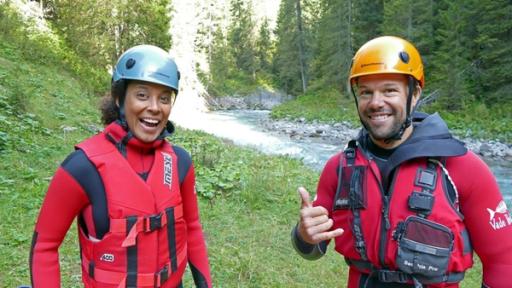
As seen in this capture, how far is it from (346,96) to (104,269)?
3022 cm

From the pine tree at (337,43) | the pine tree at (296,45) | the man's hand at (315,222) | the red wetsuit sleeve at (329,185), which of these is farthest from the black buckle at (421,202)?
the pine tree at (296,45)

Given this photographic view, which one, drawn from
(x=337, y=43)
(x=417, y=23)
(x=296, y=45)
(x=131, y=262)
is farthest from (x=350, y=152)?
(x=296, y=45)

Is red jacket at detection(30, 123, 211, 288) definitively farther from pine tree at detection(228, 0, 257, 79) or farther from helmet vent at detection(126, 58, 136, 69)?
pine tree at detection(228, 0, 257, 79)

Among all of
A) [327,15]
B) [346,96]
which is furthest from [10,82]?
[327,15]

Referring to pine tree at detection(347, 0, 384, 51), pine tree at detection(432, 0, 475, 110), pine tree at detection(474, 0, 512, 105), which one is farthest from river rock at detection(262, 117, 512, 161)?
pine tree at detection(347, 0, 384, 51)

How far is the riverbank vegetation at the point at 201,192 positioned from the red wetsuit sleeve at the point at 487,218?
10.3ft

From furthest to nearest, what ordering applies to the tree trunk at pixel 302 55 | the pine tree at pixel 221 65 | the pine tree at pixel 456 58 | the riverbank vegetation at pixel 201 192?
the pine tree at pixel 221 65, the tree trunk at pixel 302 55, the pine tree at pixel 456 58, the riverbank vegetation at pixel 201 192

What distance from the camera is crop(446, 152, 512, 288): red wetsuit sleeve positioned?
180cm

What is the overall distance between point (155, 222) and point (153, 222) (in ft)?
0.04

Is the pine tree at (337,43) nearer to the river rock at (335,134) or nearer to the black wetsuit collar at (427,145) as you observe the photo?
the river rock at (335,134)

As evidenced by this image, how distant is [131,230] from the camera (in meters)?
1.94

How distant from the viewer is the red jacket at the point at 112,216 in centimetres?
189

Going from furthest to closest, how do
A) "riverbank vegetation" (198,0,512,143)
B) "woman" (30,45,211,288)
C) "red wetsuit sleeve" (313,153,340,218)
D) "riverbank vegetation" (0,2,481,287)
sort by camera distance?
1. "riverbank vegetation" (198,0,512,143)
2. "riverbank vegetation" (0,2,481,287)
3. "red wetsuit sleeve" (313,153,340,218)
4. "woman" (30,45,211,288)

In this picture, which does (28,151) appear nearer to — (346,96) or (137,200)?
(137,200)
